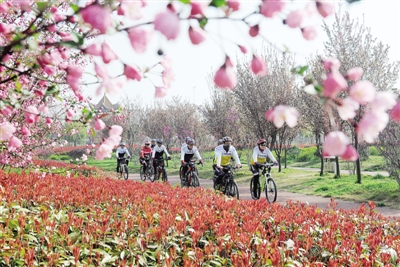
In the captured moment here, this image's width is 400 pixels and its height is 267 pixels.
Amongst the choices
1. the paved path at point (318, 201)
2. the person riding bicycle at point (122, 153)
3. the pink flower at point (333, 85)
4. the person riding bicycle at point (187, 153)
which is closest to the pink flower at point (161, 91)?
the pink flower at point (333, 85)

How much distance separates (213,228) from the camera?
4668 mm

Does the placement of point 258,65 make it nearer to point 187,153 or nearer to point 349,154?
point 349,154

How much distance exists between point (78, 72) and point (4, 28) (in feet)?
1.37

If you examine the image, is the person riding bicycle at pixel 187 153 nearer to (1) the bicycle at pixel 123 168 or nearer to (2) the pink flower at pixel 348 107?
(1) the bicycle at pixel 123 168

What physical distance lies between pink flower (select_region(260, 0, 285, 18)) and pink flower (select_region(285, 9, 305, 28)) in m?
0.07

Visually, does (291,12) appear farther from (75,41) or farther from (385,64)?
(385,64)

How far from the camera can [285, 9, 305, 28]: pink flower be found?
1.44 metres

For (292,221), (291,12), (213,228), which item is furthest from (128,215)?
(291,12)

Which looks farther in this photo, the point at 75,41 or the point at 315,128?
the point at 315,128

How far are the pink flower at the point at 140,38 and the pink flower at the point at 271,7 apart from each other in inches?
15.5

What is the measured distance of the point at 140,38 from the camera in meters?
1.42

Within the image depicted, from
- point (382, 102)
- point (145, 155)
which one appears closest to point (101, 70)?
point (382, 102)

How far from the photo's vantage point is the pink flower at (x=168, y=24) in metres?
1.16

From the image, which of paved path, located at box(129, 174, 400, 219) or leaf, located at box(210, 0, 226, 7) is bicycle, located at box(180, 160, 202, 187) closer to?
paved path, located at box(129, 174, 400, 219)
